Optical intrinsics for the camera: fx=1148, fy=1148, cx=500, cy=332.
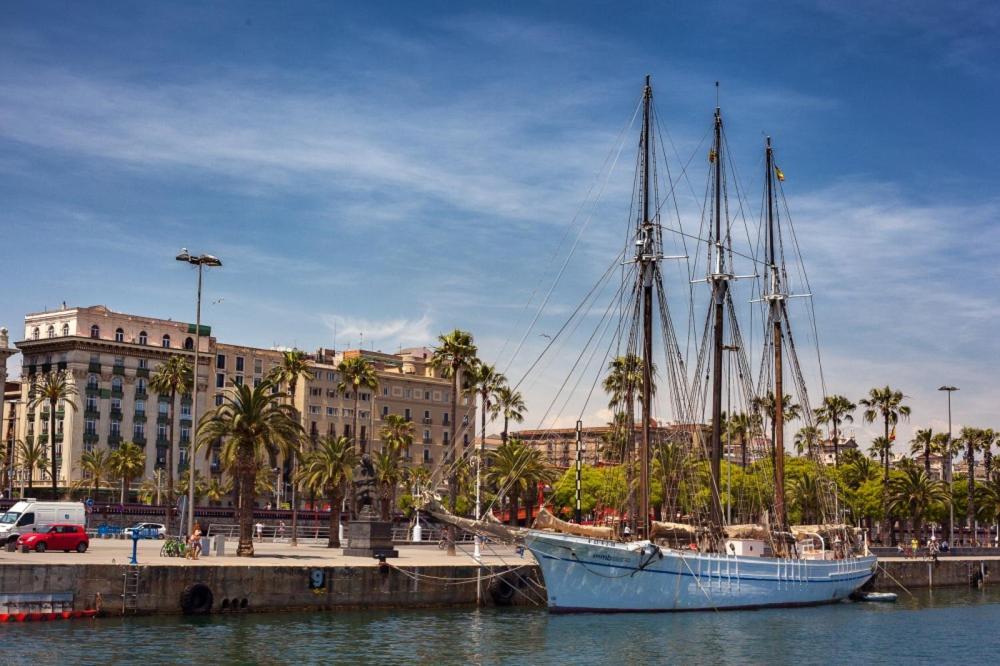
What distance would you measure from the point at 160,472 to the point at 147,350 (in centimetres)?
2014

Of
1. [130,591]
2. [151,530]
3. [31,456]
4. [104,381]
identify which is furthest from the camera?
[104,381]

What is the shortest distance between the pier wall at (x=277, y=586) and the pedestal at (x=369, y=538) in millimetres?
4982

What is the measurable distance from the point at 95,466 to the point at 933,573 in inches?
3665

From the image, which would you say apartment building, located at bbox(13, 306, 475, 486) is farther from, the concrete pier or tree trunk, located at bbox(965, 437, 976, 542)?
the concrete pier

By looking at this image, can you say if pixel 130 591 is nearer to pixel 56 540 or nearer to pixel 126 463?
pixel 56 540

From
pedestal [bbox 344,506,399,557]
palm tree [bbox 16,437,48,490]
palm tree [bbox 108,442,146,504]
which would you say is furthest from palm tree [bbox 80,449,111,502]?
pedestal [bbox 344,506,399,557]

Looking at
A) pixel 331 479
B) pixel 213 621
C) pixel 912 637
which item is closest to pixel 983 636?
pixel 912 637

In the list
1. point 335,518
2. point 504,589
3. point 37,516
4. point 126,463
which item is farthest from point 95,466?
point 504,589

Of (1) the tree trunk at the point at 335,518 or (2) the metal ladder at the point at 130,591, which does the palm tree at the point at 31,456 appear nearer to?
(1) the tree trunk at the point at 335,518

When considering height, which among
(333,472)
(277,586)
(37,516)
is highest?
(333,472)

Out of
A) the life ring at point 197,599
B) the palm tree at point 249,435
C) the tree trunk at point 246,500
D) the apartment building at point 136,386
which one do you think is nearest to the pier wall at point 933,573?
the palm tree at point 249,435

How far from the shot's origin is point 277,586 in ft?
176

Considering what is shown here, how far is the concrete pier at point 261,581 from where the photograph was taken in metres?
47.8

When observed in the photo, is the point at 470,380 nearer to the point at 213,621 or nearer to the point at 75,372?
the point at 213,621
